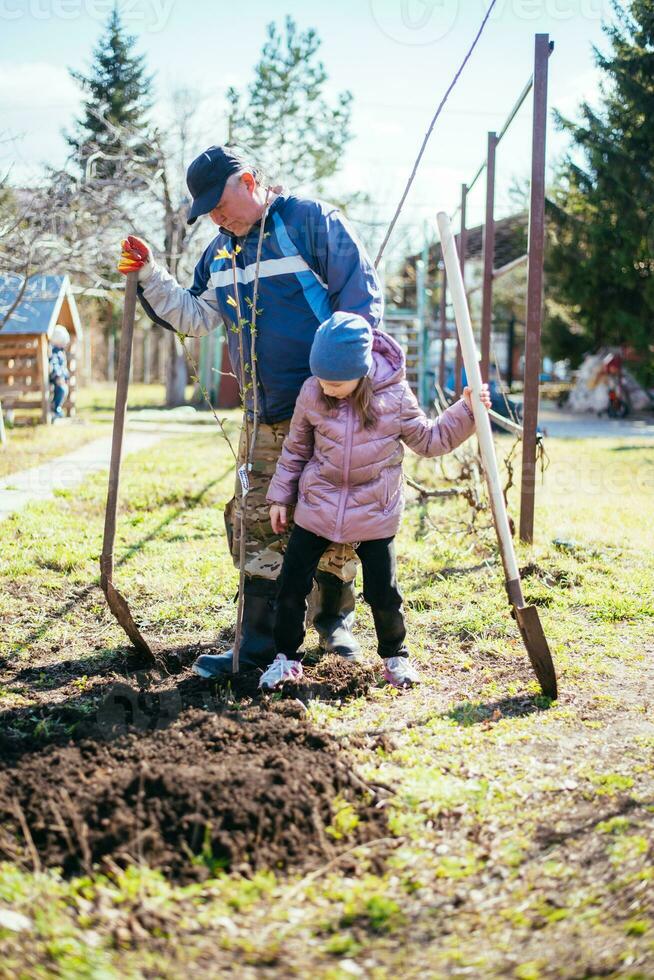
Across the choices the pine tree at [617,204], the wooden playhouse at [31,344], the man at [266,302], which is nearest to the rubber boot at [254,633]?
the man at [266,302]

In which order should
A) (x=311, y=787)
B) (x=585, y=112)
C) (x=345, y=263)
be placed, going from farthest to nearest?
(x=585, y=112), (x=345, y=263), (x=311, y=787)

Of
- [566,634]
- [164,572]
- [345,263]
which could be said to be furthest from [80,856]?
[164,572]

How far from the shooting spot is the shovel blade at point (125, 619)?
3.59 meters

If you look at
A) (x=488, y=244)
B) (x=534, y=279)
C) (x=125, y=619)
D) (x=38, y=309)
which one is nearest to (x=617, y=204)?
(x=38, y=309)

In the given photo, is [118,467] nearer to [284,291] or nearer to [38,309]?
[284,291]

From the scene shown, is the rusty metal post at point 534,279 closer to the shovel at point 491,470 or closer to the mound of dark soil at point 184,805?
the shovel at point 491,470

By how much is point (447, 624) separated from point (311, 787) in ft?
6.14

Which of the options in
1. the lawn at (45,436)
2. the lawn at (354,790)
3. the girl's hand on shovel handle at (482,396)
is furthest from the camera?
the lawn at (45,436)

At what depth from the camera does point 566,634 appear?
4.00m

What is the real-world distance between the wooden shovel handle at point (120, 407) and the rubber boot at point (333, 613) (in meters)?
0.84

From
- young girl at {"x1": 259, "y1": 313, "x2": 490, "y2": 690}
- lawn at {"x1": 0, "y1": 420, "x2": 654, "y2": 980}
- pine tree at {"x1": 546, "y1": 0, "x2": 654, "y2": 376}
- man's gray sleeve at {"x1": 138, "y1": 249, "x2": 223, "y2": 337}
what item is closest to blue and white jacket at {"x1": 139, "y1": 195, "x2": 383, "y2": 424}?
man's gray sleeve at {"x1": 138, "y1": 249, "x2": 223, "y2": 337}

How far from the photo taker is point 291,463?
3383mm

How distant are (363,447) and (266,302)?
701 mm

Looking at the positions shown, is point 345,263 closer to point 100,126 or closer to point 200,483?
point 200,483
